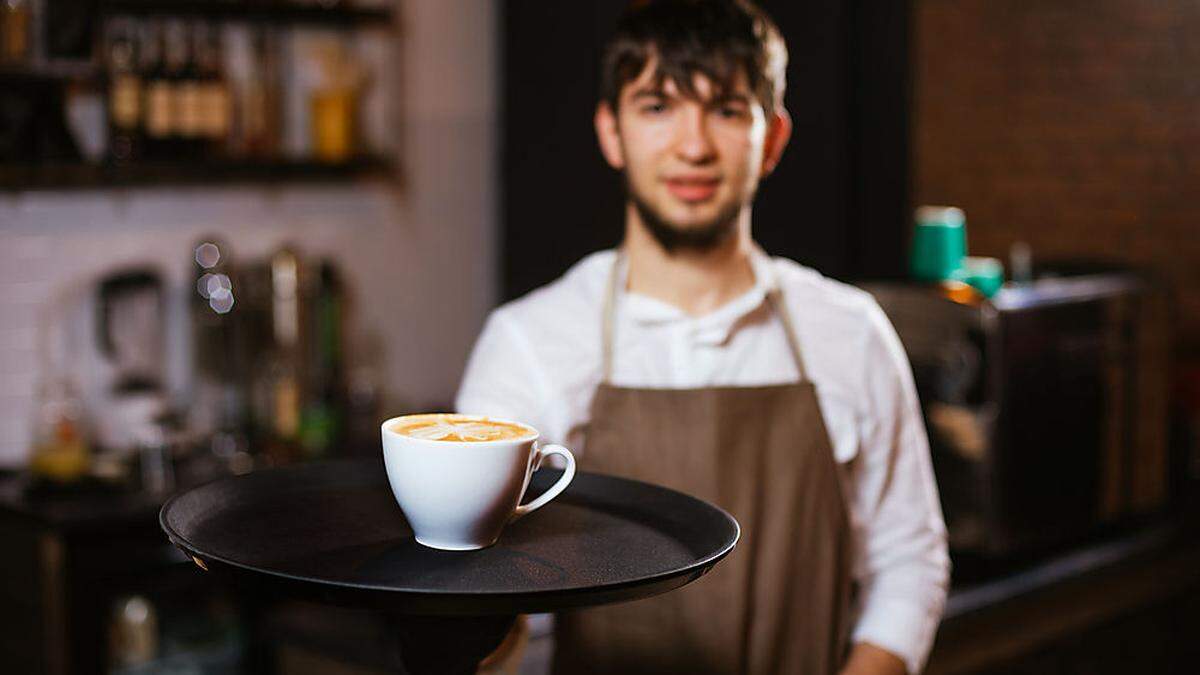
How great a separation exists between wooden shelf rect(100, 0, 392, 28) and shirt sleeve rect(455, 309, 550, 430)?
223 centimetres

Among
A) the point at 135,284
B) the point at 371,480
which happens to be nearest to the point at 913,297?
the point at 371,480

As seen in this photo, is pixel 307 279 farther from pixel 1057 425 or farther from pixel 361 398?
pixel 1057 425

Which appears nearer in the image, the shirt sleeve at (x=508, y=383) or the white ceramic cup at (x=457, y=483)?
the white ceramic cup at (x=457, y=483)

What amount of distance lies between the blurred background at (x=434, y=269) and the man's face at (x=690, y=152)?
2.73 ft

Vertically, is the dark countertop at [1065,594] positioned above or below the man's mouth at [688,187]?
below

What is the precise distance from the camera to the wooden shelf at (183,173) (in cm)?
351

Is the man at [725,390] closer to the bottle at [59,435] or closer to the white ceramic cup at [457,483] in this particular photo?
the white ceramic cup at [457,483]

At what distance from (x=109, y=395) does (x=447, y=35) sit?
1485 millimetres

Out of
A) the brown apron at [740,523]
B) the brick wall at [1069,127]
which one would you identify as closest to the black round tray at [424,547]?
the brown apron at [740,523]

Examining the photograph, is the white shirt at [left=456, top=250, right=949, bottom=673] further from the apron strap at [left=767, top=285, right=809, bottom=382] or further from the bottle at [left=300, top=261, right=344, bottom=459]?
the bottle at [left=300, top=261, right=344, bottom=459]

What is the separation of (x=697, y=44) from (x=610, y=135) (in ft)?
0.54

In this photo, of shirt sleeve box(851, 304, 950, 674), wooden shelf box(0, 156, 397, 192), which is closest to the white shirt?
shirt sleeve box(851, 304, 950, 674)

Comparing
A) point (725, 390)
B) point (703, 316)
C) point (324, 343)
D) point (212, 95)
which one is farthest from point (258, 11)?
point (725, 390)

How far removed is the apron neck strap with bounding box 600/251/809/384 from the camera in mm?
1754
